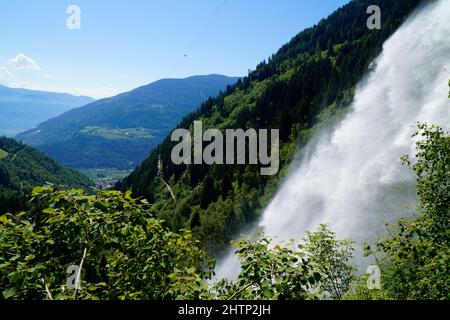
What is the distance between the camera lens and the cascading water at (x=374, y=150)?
66562mm

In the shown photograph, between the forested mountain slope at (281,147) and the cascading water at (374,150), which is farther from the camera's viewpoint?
the forested mountain slope at (281,147)

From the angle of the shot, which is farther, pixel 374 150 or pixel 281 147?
pixel 281 147

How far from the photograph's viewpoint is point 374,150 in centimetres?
7831

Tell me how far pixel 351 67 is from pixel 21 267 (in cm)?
15650

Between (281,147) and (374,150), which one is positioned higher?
(281,147)

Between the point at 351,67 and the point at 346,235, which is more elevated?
the point at 351,67

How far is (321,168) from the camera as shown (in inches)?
3750

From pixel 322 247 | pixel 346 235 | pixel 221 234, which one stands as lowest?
pixel 221 234

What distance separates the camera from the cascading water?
66562 mm

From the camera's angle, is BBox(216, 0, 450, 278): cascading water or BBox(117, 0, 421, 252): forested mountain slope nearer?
BBox(216, 0, 450, 278): cascading water
